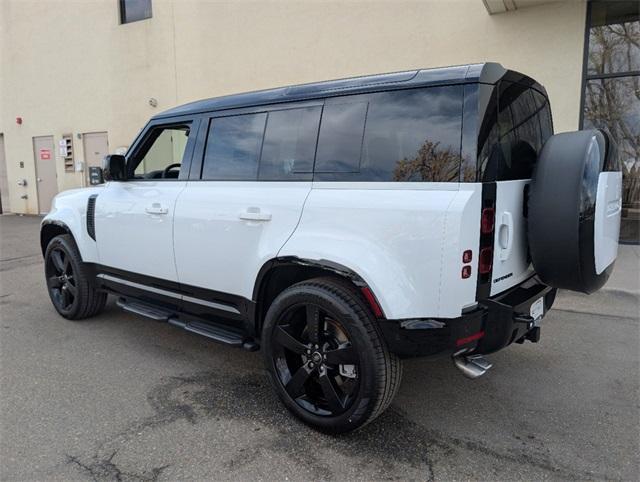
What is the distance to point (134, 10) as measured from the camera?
12.5m

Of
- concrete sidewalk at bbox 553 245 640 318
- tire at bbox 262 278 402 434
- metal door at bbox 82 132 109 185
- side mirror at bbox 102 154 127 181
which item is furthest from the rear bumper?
metal door at bbox 82 132 109 185

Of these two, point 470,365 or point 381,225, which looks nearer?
point 381,225

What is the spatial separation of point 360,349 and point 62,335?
10.7 feet

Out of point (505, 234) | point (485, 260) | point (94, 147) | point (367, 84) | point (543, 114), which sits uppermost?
point (94, 147)

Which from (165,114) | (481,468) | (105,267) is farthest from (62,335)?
(481,468)

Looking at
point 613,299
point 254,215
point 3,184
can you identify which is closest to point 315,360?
point 254,215

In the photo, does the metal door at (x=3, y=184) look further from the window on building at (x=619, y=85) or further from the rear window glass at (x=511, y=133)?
the rear window glass at (x=511, y=133)

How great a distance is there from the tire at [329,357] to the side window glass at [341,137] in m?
0.68

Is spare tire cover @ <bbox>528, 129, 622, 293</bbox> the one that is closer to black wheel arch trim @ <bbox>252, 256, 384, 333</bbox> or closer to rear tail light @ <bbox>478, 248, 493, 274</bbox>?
rear tail light @ <bbox>478, 248, 493, 274</bbox>

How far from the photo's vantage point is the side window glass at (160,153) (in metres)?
3.88

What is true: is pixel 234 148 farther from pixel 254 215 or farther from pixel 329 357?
pixel 329 357

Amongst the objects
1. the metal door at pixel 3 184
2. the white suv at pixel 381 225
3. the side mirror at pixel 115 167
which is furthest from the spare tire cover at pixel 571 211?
the metal door at pixel 3 184

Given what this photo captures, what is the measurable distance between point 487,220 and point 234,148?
1.82 meters

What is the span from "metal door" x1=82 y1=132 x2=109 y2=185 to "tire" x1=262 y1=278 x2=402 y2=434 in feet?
40.3
